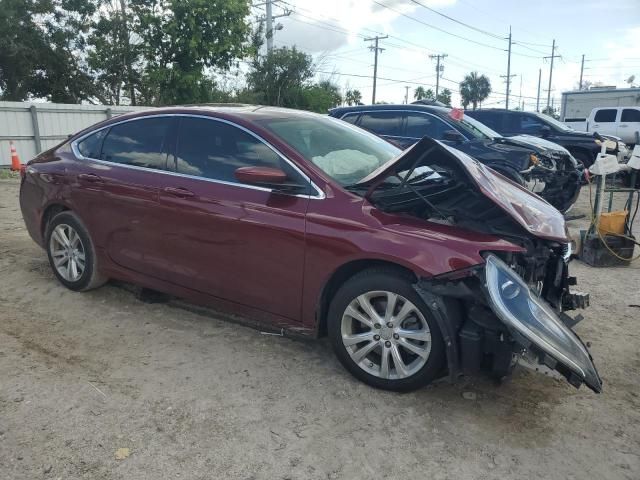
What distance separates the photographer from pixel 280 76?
113ft

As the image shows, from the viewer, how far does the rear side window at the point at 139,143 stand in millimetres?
4129

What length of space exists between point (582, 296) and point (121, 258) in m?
3.51

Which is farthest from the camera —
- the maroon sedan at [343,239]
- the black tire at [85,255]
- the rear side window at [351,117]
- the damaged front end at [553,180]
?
the rear side window at [351,117]

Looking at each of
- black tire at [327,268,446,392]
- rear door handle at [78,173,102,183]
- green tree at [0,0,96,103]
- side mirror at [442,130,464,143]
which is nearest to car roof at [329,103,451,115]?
side mirror at [442,130,464,143]

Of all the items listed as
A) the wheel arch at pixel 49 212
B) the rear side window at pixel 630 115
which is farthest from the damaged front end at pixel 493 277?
the rear side window at pixel 630 115

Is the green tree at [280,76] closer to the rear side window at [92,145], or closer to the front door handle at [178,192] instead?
the rear side window at [92,145]

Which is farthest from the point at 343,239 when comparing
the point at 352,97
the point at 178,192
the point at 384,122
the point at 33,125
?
the point at 352,97

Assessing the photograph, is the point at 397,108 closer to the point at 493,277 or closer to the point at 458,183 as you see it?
the point at 458,183

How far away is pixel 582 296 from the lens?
3.66 meters

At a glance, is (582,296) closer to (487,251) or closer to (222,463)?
(487,251)

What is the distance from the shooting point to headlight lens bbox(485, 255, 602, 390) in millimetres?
2746

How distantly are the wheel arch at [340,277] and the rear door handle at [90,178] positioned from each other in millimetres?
2267

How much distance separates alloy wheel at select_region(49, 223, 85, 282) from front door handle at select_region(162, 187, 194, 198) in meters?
1.22

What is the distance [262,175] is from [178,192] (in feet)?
2.93
